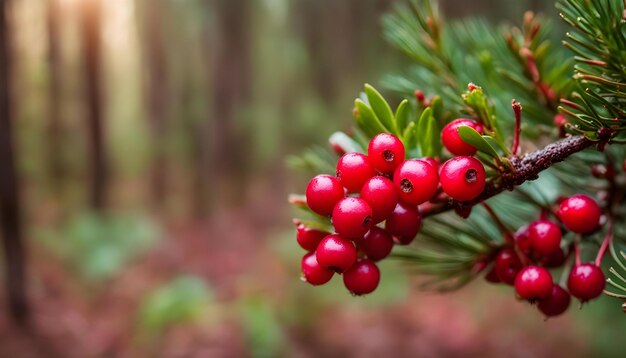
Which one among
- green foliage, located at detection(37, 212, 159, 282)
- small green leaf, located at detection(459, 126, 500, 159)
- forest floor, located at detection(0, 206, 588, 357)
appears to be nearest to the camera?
small green leaf, located at detection(459, 126, 500, 159)

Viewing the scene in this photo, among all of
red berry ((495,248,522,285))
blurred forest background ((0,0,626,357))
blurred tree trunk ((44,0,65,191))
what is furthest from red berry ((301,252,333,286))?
blurred tree trunk ((44,0,65,191))

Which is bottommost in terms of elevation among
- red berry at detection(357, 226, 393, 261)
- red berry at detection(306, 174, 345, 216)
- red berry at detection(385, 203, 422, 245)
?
red berry at detection(357, 226, 393, 261)

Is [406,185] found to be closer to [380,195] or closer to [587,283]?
[380,195]

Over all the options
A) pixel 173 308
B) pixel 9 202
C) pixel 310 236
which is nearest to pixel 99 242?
pixel 9 202

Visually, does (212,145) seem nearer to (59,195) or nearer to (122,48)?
(59,195)

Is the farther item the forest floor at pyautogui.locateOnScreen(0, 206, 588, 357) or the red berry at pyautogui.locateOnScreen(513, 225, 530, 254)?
the forest floor at pyautogui.locateOnScreen(0, 206, 588, 357)

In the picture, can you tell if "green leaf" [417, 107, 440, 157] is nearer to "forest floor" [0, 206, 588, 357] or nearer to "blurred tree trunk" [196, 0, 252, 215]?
"forest floor" [0, 206, 588, 357]

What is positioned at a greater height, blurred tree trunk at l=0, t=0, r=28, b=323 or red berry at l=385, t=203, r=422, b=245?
red berry at l=385, t=203, r=422, b=245
